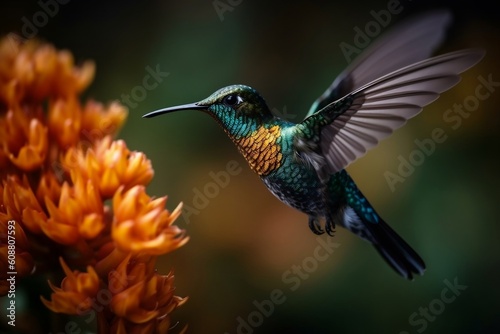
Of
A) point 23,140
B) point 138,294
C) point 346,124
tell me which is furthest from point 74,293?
point 346,124

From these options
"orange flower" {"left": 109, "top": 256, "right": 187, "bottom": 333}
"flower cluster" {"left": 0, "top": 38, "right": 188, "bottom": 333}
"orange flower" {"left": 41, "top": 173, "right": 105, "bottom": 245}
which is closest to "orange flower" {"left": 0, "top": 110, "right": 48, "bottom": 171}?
"flower cluster" {"left": 0, "top": 38, "right": 188, "bottom": 333}

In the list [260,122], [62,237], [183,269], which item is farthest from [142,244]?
[183,269]

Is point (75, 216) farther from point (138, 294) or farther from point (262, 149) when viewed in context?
point (262, 149)

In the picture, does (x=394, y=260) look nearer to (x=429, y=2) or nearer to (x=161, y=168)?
(x=161, y=168)

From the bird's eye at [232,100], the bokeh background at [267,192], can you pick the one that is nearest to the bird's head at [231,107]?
the bird's eye at [232,100]

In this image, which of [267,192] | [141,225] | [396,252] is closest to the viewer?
[141,225]

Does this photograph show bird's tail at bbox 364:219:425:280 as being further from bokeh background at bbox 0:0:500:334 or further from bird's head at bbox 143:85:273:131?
bokeh background at bbox 0:0:500:334
